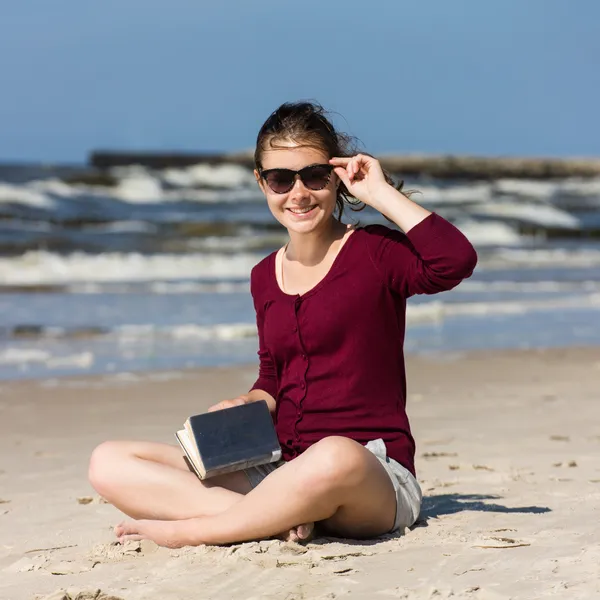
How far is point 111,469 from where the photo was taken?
326 cm

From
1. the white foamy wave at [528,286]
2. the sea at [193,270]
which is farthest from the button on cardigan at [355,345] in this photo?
the white foamy wave at [528,286]

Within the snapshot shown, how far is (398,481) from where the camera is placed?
316 cm

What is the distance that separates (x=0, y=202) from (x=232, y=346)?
17041 millimetres

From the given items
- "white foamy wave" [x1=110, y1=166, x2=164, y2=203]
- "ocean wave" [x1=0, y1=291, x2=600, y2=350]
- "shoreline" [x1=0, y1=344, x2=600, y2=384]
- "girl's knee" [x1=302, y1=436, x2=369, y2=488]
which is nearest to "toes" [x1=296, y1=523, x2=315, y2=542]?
"girl's knee" [x1=302, y1=436, x2=369, y2=488]

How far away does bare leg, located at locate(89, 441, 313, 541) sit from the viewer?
125 inches

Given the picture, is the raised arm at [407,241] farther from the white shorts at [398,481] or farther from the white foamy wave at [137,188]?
the white foamy wave at [137,188]

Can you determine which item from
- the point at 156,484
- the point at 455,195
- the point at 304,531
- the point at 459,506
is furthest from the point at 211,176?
the point at 304,531

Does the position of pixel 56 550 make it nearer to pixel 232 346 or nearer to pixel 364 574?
pixel 364 574

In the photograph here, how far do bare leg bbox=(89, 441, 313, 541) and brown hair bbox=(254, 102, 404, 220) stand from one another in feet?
3.05

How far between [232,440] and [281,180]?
30.2 inches

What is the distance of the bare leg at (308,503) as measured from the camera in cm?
292

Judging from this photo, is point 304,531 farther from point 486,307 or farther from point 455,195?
point 455,195

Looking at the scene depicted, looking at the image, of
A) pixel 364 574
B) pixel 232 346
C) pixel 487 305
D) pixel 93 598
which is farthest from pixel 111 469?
pixel 487 305

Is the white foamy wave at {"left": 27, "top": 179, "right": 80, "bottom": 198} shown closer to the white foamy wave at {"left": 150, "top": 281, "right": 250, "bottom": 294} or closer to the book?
the white foamy wave at {"left": 150, "top": 281, "right": 250, "bottom": 294}
